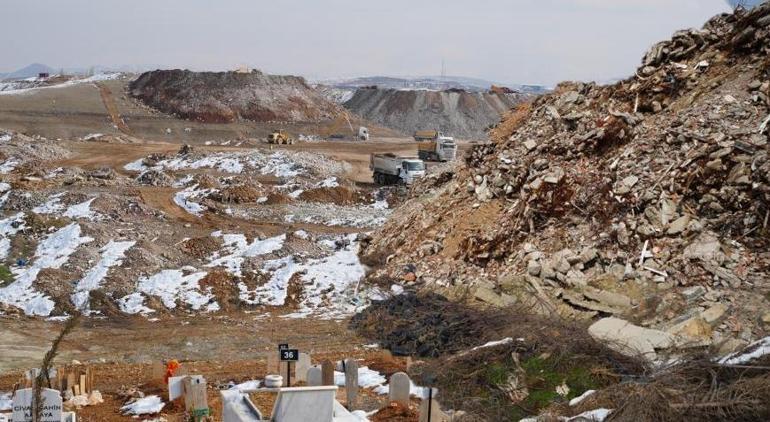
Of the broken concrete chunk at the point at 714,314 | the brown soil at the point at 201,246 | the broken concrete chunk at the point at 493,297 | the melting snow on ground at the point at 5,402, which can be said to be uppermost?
the broken concrete chunk at the point at 714,314

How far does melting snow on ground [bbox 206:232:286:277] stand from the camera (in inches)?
Result: 885

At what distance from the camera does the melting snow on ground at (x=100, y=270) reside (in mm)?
20078

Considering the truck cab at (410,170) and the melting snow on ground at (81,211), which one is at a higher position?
the truck cab at (410,170)

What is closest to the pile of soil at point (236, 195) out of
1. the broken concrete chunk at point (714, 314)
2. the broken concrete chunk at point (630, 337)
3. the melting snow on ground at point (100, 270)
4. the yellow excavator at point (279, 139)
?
the melting snow on ground at point (100, 270)

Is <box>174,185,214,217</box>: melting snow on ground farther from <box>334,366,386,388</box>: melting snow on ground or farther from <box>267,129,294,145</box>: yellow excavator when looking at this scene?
<box>267,129,294,145</box>: yellow excavator

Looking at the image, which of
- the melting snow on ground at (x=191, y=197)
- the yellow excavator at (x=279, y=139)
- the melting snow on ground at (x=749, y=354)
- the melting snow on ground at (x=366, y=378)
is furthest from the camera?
the yellow excavator at (x=279, y=139)

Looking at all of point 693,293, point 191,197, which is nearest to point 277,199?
point 191,197

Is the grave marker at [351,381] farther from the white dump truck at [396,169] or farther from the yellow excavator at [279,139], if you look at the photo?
the yellow excavator at [279,139]

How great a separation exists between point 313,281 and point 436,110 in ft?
213

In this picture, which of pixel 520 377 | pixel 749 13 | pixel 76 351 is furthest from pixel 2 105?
pixel 520 377

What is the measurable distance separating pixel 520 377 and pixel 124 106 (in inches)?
2738

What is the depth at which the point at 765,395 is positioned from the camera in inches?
313

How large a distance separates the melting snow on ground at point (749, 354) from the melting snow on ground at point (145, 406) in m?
7.93

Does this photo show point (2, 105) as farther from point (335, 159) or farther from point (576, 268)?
point (576, 268)
